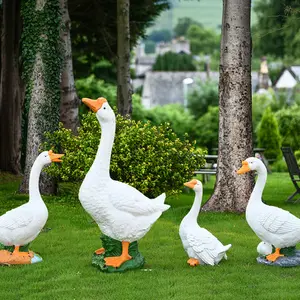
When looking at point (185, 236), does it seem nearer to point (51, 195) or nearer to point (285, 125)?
point (51, 195)

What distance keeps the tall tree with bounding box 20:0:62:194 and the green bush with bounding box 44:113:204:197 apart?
3.36 feet

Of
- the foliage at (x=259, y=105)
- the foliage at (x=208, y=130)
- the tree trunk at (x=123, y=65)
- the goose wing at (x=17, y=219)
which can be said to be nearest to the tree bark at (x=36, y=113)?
the tree trunk at (x=123, y=65)

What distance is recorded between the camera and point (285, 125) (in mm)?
34750

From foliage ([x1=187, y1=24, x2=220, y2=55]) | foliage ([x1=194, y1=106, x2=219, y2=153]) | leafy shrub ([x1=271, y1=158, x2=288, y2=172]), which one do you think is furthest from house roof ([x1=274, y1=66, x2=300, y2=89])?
foliage ([x1=187, y1=24, x2=220, y2=55])

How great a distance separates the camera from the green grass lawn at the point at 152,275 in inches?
329

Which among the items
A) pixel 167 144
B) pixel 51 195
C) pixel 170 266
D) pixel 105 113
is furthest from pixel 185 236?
pixel 51 195

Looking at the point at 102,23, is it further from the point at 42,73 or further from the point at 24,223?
the point at 24,223

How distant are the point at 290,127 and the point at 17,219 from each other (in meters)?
26.2

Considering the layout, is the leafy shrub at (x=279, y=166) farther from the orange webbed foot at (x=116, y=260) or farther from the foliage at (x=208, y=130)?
the orange webbed foot at (x=116, y=260)

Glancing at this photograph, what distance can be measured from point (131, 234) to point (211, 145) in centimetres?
2781

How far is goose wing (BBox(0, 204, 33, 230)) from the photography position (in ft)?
31.3

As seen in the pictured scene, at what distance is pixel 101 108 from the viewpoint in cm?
933

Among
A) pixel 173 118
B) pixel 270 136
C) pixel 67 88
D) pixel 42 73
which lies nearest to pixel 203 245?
pixel 42 73

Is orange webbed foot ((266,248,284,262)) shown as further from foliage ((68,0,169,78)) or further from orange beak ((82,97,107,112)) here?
foliage ((68,0,169,78))
